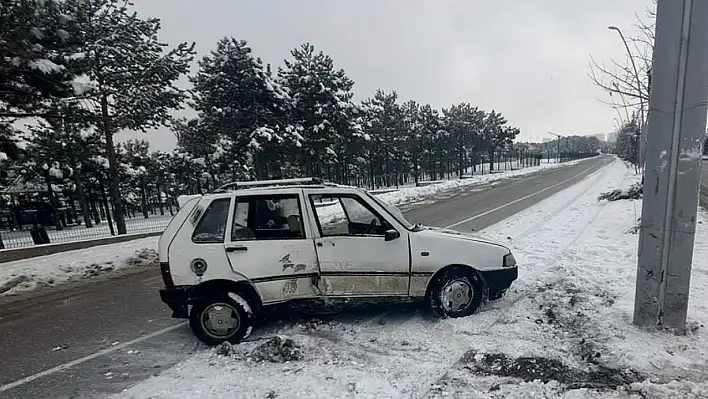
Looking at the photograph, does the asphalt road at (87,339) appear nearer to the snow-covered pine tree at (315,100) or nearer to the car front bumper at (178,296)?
the car front bumper at (178,296)

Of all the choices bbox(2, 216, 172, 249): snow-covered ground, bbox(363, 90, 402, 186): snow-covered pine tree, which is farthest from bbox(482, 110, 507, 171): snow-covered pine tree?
bbox(2, 216, 172, 249): snow-covered ground

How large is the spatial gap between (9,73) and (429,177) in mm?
57383

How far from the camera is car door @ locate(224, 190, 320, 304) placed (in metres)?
4.77

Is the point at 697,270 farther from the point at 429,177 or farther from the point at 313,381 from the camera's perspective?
the point at 429,177

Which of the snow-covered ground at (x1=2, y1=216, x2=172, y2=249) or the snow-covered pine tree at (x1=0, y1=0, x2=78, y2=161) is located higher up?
the snow-covered pine tree at (x1=0, y1=0, x2=78, y2=161)

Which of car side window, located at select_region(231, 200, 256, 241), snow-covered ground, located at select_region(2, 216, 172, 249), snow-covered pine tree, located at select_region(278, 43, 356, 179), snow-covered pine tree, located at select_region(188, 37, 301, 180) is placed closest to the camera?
car side window, located at select_region(231, 200, 256, 241)

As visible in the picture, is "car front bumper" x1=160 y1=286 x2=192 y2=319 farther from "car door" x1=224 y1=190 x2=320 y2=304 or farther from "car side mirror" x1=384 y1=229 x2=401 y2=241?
"car side mirror" x1=384 y1=229 x2=401 y2=241

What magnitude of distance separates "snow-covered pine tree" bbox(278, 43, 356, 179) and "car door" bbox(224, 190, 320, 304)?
960 inches

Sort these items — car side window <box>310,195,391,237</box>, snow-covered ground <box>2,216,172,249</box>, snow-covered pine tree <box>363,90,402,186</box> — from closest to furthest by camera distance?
car side window <box>310,195,391,237</box>
snow-covered ground <box>2,216,172,249</box>
snow-covered pine tree <box>363,90,402,186</box>

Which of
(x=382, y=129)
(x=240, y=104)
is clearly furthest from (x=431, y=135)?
(x=240, y=104)

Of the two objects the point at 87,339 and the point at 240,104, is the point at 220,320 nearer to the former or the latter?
the point at 87,339

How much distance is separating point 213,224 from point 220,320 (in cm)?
114

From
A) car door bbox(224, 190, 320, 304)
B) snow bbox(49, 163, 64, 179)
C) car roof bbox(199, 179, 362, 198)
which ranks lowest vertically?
car door bbox(224, 190, 320, 304)

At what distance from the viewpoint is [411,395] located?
3445mm
